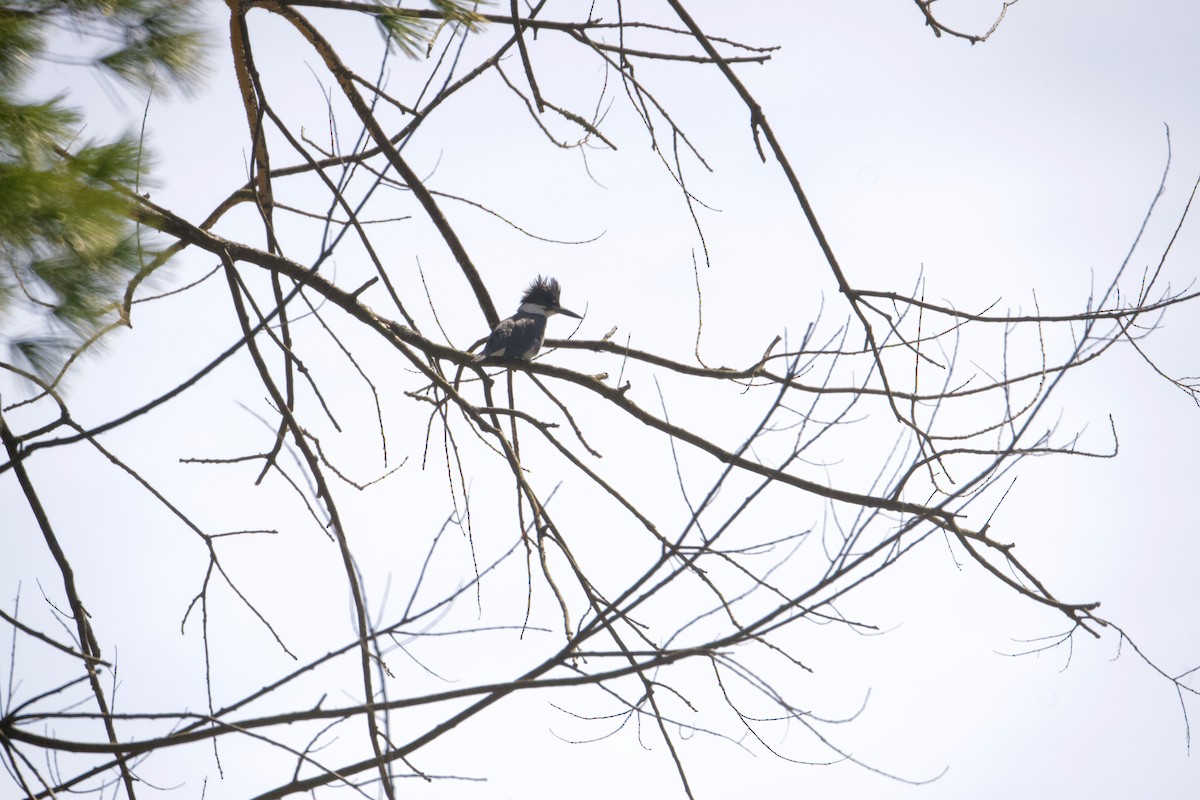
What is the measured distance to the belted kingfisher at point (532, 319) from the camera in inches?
208

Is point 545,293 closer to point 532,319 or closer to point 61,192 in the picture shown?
point 532,319

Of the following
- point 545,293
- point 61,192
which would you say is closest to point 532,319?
point 545,293

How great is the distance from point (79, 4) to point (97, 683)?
1.45 m

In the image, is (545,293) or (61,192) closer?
(61,192)

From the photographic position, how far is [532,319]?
589cm

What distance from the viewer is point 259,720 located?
1847 millimetres

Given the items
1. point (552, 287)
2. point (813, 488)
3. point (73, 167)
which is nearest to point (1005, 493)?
point (813, 488)

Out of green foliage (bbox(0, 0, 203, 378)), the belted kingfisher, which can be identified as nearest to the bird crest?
the belted kingfisher

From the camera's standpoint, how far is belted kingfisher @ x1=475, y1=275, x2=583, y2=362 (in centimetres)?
529

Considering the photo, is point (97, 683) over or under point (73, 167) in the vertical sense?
under

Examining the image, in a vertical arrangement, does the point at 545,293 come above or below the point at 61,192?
above

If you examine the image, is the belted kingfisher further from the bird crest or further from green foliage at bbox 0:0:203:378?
green foliage at bbox 0:0:203:378

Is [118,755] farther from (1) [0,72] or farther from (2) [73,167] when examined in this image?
(1) [0,72]

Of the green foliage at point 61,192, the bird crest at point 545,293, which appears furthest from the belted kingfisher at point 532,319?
the green foliage at point 61,192
